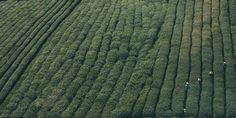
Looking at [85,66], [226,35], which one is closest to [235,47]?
[226,35]

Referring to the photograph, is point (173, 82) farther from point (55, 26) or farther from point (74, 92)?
point (55, 26)

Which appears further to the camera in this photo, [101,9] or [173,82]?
[101,9]

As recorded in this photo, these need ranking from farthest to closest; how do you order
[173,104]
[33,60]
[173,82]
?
[33,60] < [173,82] < [173,104]

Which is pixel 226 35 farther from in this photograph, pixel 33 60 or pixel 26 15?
pixel 26 15

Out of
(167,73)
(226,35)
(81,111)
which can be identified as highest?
(226,35)

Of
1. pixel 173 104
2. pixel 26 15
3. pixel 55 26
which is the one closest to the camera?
pixel 173 104

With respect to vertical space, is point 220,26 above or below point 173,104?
above
